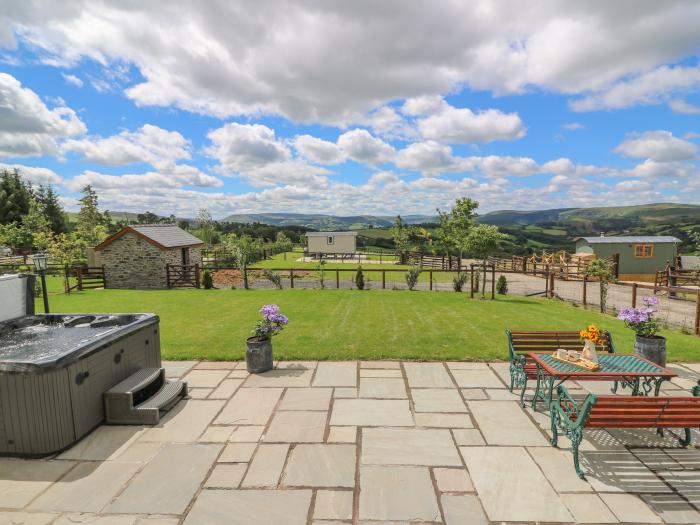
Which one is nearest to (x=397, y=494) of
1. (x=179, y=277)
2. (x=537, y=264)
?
(x=179, y=277)

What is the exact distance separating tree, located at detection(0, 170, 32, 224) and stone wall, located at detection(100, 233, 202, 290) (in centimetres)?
3309

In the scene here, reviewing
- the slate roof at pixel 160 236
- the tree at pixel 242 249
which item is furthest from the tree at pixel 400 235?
the slate roof at pixel 160 236

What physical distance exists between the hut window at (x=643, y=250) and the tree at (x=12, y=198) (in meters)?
59.8

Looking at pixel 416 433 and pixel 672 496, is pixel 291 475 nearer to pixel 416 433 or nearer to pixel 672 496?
pixel 416 433

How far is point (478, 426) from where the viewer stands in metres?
4.56

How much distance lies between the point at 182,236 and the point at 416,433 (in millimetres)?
22116

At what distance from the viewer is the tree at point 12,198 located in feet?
143

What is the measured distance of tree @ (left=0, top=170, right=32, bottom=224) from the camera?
43.4m

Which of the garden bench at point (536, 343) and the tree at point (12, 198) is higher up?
the tree at point (12, 198)

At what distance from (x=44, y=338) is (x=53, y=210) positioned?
183ft

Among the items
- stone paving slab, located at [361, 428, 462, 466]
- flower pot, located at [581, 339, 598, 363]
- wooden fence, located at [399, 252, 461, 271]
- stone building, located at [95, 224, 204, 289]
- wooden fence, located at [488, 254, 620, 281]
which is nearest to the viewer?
stone paving slab, located at [361, 428, 462, 466]

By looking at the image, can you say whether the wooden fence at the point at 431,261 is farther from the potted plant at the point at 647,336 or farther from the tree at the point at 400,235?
the potted plant at the point at 647,336

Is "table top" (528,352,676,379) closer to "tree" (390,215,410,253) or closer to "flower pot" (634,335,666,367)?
"flower pot" (634,335,666,367)

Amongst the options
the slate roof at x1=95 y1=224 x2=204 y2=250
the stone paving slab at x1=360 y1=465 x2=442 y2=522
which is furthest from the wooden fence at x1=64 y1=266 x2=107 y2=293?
the stone paving slab at x1=360 y1=465 x2=442 y2=522
